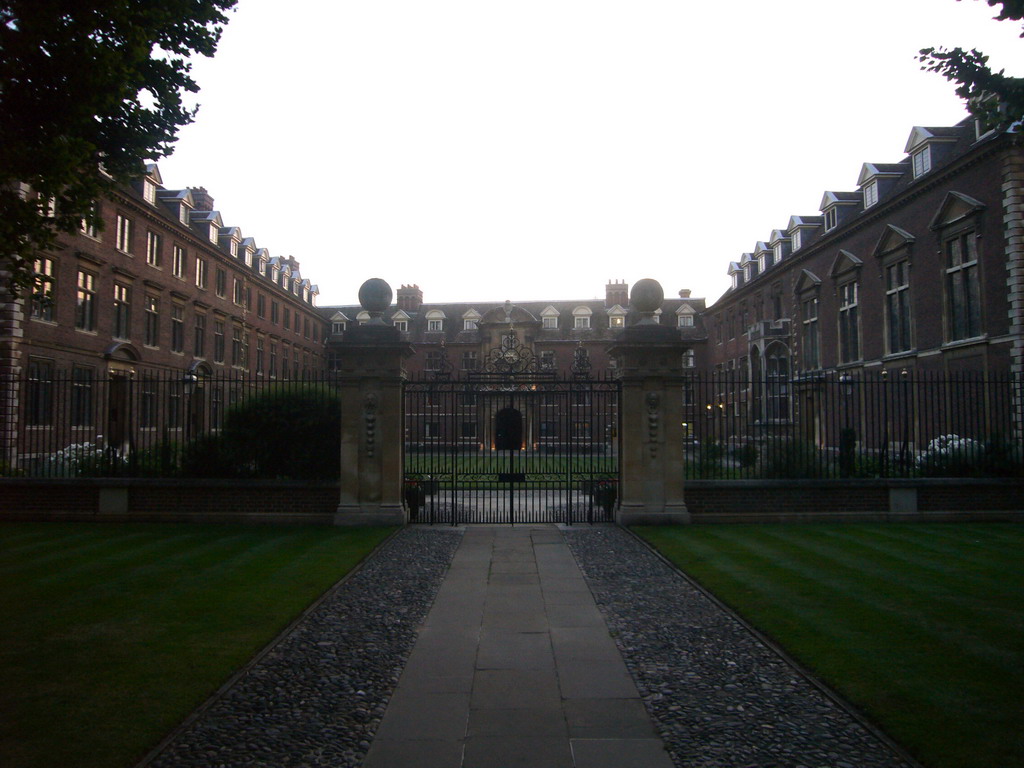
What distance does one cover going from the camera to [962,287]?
82.6ft

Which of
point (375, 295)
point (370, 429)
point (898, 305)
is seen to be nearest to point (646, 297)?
point (375, 295)

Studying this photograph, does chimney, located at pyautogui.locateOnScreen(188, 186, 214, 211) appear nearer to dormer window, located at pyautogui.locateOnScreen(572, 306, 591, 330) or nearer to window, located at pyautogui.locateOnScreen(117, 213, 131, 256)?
window, located at pyautogui.locateOnScreen(117, 213, 131, 256)

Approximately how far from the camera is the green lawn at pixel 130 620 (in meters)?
4.46

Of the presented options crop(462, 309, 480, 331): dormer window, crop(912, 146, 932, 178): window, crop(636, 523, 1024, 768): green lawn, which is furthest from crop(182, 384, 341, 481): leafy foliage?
crop(462, 309, 480, 331): dormer window

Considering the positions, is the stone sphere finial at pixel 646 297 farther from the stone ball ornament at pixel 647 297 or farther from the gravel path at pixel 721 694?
the gravel path at pixel 721 694

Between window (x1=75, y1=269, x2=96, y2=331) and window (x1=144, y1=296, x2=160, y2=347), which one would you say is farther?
window (x1=144, y1=296, x2=160, y2=347)

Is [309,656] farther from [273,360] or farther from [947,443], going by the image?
[273,360]

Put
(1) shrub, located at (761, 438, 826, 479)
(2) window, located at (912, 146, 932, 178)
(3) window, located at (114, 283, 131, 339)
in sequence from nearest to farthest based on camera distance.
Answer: (1) shrub, located at (761, 438, 826, 479) < (2) window, located at (912, 146, 932, 178) < (3) window, located at (114, 283, 131, 339)

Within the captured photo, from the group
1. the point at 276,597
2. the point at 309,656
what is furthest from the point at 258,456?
the point at 309,656

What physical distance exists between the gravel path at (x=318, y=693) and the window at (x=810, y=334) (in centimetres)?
3542

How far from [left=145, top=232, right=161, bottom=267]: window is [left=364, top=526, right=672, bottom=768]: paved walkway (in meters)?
30.6

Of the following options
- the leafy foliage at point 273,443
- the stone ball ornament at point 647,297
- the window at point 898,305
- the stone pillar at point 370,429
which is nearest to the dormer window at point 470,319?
the window at point 898,305

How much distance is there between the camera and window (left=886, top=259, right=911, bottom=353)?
29.4 metres

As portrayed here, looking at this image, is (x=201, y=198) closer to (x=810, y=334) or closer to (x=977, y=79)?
(x=810, y=334)
